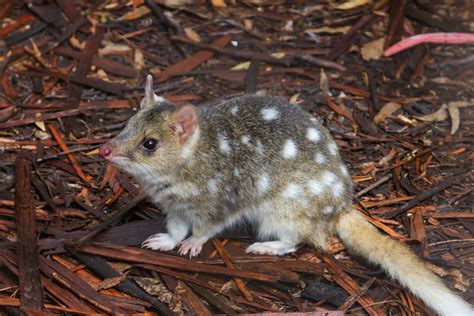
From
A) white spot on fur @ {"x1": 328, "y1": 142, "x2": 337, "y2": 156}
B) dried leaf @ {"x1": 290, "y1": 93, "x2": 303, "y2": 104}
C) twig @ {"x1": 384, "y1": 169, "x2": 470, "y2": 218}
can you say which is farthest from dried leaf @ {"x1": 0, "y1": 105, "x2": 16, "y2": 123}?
twig @ {"x1": 384, "y1": 169, "x2": 470, "y2": 218}

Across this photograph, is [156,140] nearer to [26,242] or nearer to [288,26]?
[26,242]

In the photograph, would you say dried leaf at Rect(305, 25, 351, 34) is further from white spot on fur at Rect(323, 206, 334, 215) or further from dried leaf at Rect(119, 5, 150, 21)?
white spot on fur at Rect(323, 206, 334, 215)

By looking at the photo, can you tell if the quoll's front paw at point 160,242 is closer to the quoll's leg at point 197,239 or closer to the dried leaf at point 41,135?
the quoll's leg at point 197,239

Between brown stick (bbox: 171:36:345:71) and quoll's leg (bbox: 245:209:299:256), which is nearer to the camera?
quoll's leg (bbox: 245:209:299:256)

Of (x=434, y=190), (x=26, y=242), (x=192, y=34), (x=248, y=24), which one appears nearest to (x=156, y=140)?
(x=26, y=242)

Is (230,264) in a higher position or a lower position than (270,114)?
lower

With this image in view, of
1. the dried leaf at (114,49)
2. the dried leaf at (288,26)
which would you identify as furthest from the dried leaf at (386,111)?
the dried leaf at (114,49)

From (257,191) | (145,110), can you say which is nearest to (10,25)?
(145,110)

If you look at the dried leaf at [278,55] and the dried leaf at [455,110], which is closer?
the dried leaf at [455,110]
